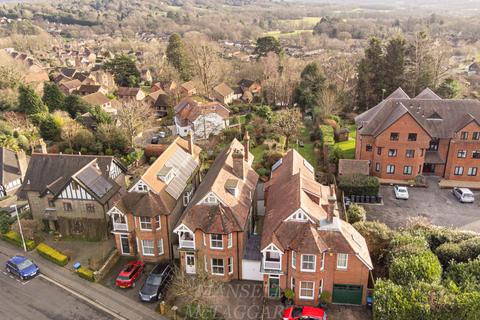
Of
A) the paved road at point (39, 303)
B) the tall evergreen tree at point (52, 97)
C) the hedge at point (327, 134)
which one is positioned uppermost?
the tall evergreen tree at point (52, 97)

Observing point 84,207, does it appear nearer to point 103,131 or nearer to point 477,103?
point 103,131

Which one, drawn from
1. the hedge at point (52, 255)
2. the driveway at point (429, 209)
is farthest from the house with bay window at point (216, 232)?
the driveway at point (429, 209)

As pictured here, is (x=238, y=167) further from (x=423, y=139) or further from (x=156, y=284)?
(x=423, y=139)

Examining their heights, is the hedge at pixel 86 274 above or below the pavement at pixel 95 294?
above

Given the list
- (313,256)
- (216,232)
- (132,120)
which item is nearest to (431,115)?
(313,256)

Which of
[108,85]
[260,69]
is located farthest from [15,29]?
[260,69]

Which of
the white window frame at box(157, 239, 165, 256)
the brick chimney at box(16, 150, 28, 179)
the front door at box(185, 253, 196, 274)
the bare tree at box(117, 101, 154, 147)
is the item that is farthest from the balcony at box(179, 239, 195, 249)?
the bare tree at box(117, 101, 154, 147)

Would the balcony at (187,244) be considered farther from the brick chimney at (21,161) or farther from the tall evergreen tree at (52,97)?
the tall evergreen tree at (52,97)
